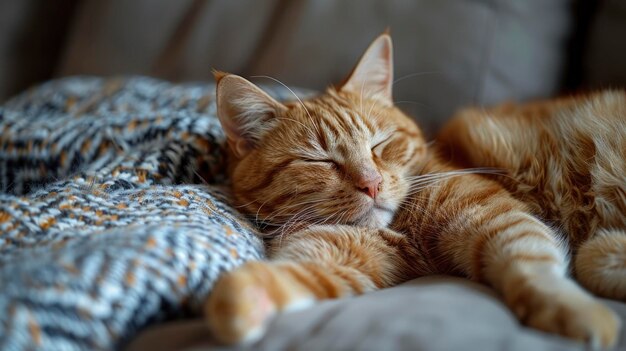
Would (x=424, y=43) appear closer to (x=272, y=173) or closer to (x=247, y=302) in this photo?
(x=272, y=173)

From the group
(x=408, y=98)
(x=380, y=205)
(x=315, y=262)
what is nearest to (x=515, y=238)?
(x=380, y=205)

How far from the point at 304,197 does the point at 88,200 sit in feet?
1.86

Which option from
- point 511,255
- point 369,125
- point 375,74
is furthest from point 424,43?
point 511,255

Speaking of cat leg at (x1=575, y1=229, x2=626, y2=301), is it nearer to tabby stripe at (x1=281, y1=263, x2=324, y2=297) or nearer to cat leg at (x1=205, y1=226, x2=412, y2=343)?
cat leg at (x1=205, y1=226, x2=412, y2=343)

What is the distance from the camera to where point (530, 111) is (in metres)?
1.86

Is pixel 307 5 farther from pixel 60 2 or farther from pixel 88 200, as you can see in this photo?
pixel 60 2

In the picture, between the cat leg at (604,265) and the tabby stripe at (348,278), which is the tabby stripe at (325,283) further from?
the cat leg at (604,265)

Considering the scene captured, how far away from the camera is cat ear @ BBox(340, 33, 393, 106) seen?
177cm

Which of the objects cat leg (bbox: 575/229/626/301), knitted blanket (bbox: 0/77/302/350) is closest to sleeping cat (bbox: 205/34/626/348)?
cat leg (bbox: 575/229/626/301)

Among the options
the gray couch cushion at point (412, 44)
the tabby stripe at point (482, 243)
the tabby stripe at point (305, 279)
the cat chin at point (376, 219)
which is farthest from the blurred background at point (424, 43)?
the tabby stripe at point (305, 279)

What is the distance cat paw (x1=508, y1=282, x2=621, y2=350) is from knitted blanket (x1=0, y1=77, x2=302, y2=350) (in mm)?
621

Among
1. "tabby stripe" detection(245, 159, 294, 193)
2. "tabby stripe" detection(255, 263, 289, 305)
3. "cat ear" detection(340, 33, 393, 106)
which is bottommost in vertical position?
"tabby stripe" detection(255, 263, 289, 305)

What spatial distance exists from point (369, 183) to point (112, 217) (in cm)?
67

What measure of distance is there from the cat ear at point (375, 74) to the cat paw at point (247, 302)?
0.86 m
